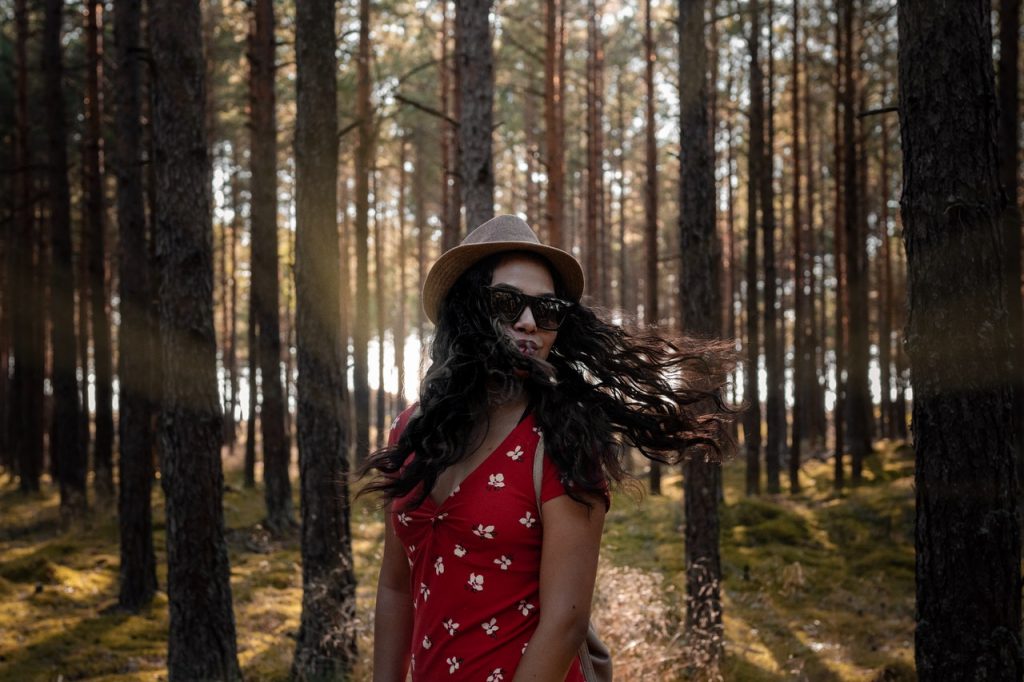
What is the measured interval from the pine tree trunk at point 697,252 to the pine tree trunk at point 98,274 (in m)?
9.48

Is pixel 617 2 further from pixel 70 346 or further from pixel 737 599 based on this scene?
pixel 737 599

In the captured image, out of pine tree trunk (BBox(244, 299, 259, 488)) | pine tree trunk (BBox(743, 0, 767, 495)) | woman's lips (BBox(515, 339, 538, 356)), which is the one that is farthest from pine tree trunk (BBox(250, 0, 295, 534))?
woman's lips (BBox(515, 339, 538, 356))

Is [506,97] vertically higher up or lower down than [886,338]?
higher up

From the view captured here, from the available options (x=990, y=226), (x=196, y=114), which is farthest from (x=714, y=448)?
(x=196, y=114)

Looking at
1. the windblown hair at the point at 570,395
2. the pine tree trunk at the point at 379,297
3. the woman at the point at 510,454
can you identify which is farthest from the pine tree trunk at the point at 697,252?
the pine tree trunk at the point at 379,297

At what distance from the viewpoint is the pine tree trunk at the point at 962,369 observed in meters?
4.29

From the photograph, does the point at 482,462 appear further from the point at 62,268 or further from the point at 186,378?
the point at 62,268

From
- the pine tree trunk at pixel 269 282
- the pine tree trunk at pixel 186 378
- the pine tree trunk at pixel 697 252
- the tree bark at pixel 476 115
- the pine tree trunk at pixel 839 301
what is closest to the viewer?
the pine tree trunk at pixel 186 378

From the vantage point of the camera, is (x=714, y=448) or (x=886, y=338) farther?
(x=886, y=338)

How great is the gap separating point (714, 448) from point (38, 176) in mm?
23820

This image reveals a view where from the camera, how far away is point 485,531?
248 cm

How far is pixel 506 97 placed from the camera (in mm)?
33875

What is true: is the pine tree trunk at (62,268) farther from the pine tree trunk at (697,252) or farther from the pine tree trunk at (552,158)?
the pine tree trunk at (697,252)

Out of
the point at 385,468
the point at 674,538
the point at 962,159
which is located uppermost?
the point at 962,159
